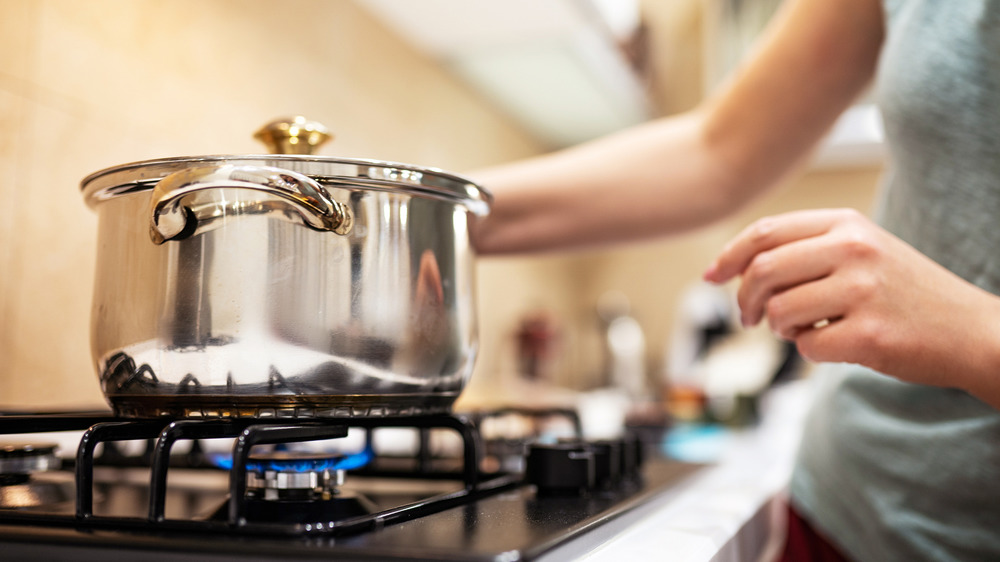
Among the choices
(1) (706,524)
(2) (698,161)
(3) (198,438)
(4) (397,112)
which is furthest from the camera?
(4) (397,112)

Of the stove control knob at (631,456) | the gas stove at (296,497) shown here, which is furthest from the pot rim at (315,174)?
the stove control knob at (631,456)

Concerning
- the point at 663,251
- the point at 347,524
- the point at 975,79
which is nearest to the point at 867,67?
the point at 975,79

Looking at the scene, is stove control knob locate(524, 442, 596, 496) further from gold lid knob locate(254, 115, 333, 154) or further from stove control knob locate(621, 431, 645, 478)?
gold lid knob locate(254, 115, 333, 154)

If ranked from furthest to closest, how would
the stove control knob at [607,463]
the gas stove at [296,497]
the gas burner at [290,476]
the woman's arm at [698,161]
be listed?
the woman's arm at [698,161], the stove control knob at [607,463], the gas burner at [290,476], the gas stove at [296,497]

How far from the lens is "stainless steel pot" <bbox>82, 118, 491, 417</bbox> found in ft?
1.25

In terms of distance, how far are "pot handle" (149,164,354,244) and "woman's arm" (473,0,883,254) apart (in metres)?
0.36

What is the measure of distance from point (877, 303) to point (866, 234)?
0.04 meters

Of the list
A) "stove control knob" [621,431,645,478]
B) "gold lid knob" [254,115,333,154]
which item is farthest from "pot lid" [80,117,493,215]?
"stove control knob" [621,431,645,478]

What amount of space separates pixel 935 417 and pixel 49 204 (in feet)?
2.68

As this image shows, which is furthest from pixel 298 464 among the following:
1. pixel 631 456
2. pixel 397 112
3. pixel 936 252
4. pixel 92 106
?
pixel 397 112

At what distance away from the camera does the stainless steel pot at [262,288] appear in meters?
0.38

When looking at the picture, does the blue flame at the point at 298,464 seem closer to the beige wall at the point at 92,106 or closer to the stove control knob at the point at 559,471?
the stove control knob at the point at 559,471

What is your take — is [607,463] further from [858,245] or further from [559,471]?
[858,245]

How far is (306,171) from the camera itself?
15.4 inches
